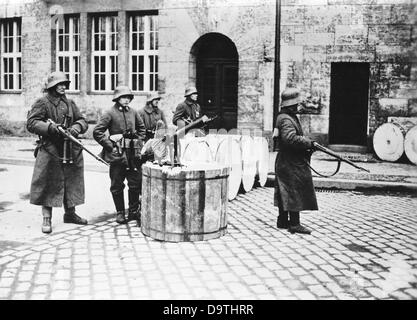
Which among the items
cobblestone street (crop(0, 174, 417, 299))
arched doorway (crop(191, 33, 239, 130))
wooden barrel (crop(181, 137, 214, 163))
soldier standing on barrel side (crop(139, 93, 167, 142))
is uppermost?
arched doorway (crop(191, 33, 239, 130))

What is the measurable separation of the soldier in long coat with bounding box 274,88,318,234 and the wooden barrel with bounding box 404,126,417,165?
7085mm

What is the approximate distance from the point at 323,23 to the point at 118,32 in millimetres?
6521

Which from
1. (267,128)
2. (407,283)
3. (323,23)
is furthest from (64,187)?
(323,23)

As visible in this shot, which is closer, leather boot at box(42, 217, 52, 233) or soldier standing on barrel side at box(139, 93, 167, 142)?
leather boot at box(42, 217, 52, 233)

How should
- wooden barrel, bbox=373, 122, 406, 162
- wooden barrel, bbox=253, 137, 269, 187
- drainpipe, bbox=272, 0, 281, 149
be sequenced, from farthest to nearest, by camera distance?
wooden barrel, bbox=373, 122, 406, 162 → drainpipe, bbox=272, 0, 281, 149 → wooden barrel, bbox=253, 137, 269, 187

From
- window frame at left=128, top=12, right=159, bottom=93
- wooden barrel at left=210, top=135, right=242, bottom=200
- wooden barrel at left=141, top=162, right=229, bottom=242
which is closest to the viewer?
wooden barrel at left=141, top=162, right=229, bottom=242

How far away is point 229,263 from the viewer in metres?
5.34

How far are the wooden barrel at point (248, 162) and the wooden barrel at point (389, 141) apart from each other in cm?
516

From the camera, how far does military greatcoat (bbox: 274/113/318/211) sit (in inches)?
260

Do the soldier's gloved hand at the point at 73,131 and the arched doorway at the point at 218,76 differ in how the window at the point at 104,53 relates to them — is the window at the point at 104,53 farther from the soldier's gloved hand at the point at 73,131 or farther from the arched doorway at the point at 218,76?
the soldier's gloved hand at the point at 73,131

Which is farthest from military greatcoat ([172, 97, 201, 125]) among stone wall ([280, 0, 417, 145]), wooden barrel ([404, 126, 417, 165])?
wooden barrel ([404, 126, 417, 165])

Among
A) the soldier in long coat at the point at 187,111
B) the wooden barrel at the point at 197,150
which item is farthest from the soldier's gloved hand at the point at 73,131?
the soldier in long coat at the point at 187,111

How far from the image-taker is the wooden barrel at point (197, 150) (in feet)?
26.8

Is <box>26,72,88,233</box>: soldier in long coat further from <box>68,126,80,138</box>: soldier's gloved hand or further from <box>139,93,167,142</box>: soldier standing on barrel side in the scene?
<box>139,93,167,142</box>: soldier standing on barrel side
